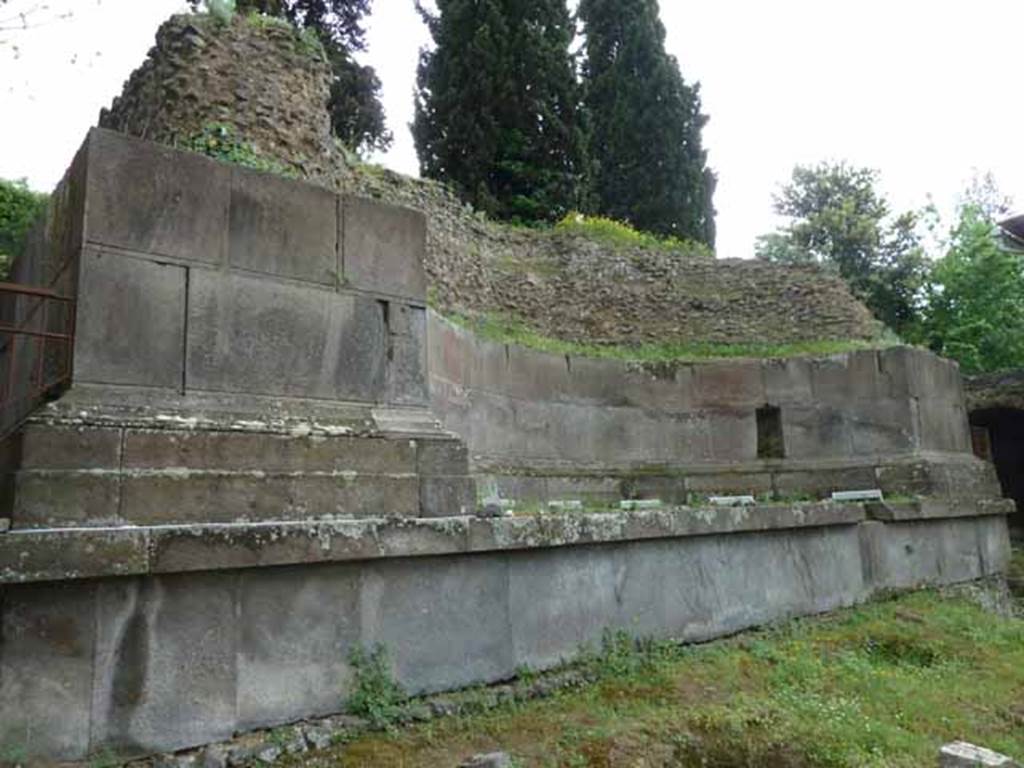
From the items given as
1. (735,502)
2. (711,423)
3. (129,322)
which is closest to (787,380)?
(711,423)

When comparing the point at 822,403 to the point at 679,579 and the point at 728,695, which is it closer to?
the point at 679,579

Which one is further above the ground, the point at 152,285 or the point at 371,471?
the point at 152,285

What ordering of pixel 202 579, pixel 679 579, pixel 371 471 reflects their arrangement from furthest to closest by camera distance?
pixel 679 579 < pixel 371 471 < pixel 202 579

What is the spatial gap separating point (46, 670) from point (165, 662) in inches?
17.6

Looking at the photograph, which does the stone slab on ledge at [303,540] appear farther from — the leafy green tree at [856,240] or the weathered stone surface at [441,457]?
the leafy green tree at [856,240]

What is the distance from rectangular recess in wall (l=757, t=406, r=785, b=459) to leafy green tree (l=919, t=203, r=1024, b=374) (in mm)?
16888

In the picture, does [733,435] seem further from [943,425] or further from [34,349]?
[34,349]

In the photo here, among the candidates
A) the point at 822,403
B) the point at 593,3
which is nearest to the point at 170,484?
the point at 822,403

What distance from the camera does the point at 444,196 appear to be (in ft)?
38.4

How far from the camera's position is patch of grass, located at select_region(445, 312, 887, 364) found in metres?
11.0

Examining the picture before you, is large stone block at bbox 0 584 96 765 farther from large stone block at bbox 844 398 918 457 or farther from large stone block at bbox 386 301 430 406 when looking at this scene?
large stone block at bbox 844 398 918 457

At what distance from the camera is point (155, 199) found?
4477 millimetres

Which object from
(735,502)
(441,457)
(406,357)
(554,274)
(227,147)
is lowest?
(735,502)

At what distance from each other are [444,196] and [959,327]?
68.3 ft
